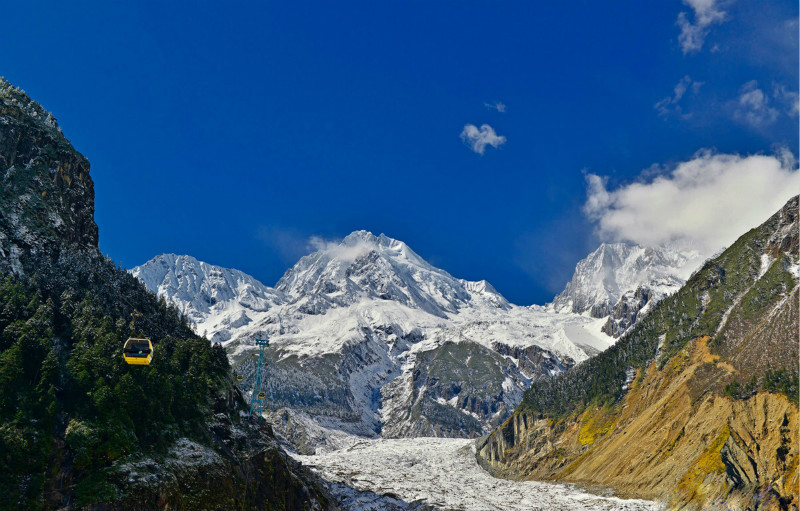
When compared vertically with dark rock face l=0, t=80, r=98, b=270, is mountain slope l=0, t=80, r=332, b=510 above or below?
below

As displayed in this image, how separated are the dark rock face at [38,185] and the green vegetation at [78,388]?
34.7ft

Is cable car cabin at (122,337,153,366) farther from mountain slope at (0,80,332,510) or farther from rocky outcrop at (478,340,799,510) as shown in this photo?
rocky outcrop at (478,340,799,510)

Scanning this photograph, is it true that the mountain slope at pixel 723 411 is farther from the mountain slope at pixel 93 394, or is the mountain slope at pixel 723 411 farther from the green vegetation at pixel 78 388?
the green vegetation at pixel 78 388

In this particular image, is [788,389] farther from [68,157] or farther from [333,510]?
[68,157]

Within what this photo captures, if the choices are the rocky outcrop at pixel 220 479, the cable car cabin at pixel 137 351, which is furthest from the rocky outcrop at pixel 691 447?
the cable car cabin at pixel 137 351

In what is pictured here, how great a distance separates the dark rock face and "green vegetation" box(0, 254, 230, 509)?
10565mm

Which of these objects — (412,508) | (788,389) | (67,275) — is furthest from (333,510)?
(788,389)

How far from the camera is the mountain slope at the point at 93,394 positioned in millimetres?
75312

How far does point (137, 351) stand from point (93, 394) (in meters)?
25.3

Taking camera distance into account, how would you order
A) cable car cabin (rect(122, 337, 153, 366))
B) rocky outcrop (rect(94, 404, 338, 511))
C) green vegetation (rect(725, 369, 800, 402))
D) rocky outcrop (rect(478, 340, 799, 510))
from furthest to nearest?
1. green vegetation (rect(725, 369, 800, 402))
2. rocky outcrop (rect(478, 340, 799, 510))
3. rocky outcrop (rect(94, 404, 338, 511))
4. cable car cabin (rect(122, 337, 153, 366))

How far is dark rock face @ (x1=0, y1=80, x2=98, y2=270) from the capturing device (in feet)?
411

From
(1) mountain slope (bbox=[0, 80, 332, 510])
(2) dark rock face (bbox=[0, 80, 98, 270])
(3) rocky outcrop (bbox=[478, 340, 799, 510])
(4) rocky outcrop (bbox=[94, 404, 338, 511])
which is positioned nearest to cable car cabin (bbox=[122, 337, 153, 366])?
(1) mountain slope (bbox=[0, 80, 332, 510])

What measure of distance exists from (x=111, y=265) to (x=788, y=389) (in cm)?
16463

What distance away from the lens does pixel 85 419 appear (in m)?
82.6
